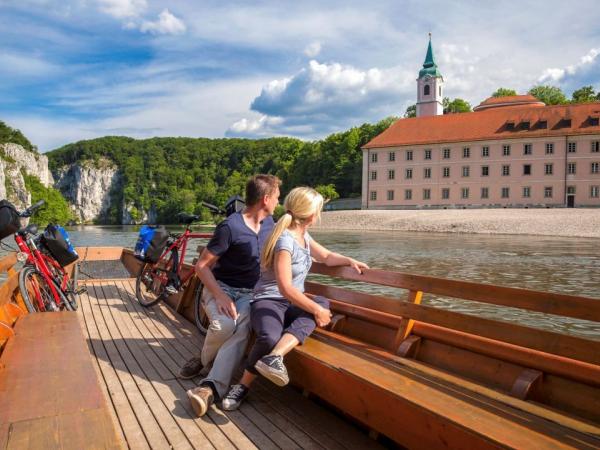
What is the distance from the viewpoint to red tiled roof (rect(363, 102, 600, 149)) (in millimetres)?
57406

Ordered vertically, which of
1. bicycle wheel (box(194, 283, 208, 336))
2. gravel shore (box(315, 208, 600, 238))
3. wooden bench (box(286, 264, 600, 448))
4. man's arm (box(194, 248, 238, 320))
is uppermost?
man's arm (box(194, 248, 238, 320))

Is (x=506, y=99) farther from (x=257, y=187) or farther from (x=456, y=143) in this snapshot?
(x=257, y=187)

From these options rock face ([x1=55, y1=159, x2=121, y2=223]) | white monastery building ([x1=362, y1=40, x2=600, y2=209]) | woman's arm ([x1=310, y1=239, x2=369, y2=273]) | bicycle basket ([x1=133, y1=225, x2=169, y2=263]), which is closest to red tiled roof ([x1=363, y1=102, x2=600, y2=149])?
white monastery building ([x1=362, y1=40, x2=600, y2=209])

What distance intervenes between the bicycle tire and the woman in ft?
11.8

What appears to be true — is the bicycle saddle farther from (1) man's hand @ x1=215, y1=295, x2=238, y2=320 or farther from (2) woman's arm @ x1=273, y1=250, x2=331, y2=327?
(2) woman's arm @ x1=273, y1=250, x2=331, y2=327

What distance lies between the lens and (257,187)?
166 inches

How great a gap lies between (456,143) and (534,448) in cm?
6333

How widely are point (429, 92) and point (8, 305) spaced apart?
83.6 meters

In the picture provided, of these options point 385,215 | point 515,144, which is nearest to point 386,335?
Result: point 385,215

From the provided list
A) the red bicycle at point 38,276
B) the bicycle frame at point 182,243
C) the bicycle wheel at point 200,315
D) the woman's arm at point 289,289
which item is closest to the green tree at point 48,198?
the bicycle frame at point 182,243

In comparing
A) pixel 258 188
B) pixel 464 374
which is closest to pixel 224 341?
pixel 258 188

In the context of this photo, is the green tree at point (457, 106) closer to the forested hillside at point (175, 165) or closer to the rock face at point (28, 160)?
the forested hillside at point (175, 165)

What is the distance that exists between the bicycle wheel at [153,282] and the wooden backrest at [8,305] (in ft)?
5.44

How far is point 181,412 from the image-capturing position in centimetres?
354
